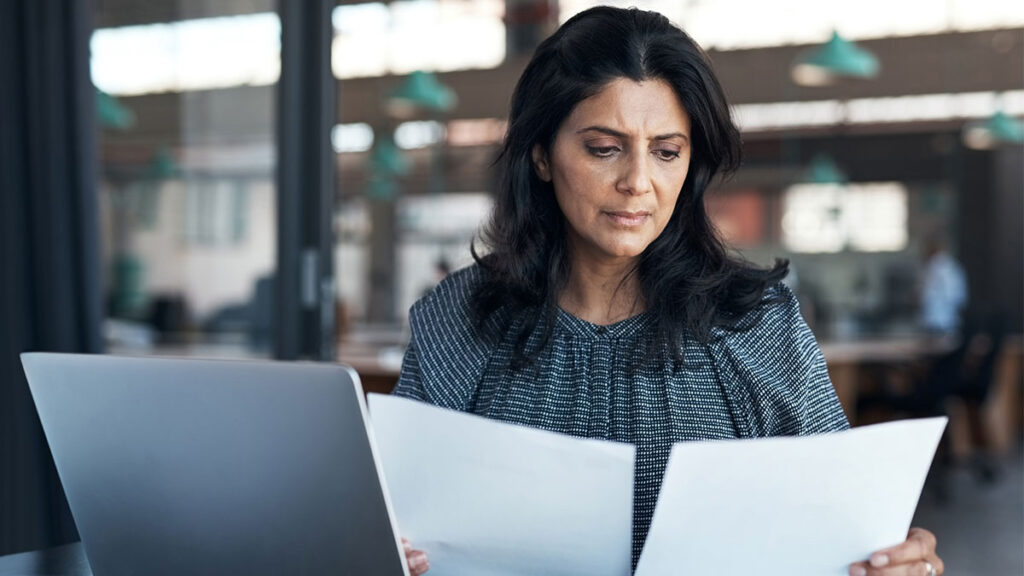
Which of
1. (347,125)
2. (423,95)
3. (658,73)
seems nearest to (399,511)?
(658,73)

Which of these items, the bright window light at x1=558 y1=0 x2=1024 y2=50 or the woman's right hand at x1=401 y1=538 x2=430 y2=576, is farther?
the bright window light at x1=558 y1=0 x2=1024 y2=50

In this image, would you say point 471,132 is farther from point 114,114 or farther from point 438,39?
point 114,114

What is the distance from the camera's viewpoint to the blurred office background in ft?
10.5

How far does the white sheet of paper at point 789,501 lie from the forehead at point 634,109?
2.08ft

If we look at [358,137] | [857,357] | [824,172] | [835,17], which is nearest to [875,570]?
[857,357]

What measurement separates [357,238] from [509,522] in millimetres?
11426

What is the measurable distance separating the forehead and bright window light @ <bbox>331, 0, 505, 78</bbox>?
848cm

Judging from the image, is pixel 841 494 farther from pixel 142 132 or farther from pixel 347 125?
pixel 347 125

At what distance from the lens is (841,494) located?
1.11 m

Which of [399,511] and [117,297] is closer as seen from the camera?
[399,511]

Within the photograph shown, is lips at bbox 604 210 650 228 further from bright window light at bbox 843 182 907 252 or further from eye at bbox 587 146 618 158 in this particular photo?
bright window light at bbox 843 182 907 252

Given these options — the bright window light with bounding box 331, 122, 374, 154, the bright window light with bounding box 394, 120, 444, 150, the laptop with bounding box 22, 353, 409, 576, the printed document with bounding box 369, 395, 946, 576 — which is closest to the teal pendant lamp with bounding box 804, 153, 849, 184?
the bright window light with bounding box 394, 120, 444, 150

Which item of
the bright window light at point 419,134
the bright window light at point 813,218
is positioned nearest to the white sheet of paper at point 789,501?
the bright window light at point 813,218

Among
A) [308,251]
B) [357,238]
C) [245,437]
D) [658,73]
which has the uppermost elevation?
[658,73]
